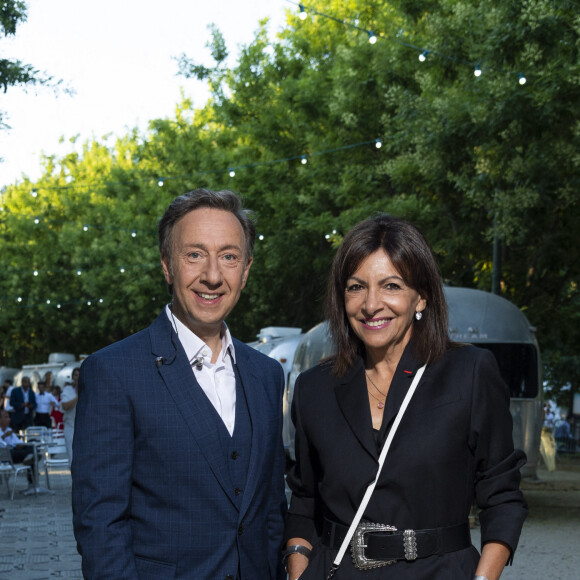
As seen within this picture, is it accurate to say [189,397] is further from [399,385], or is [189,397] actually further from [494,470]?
[494,470]

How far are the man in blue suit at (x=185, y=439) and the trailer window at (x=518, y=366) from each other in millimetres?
12250

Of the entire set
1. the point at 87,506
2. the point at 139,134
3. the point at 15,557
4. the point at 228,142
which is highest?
the point at 139,134

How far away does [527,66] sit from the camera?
52.7ft

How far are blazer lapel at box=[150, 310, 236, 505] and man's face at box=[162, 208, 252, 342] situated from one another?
0.39ft

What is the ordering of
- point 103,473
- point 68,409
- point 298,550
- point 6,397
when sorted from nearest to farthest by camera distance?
point 103,473 → point 298,550 → point 68,409 → point 6,397

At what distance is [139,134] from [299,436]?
49.3m

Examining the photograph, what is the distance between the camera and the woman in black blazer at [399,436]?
334 centimetres

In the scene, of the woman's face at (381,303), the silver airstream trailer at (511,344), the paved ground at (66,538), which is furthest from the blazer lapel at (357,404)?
the silver airstream trailer at (511,344)

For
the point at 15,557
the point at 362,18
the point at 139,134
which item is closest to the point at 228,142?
the point at 362,18

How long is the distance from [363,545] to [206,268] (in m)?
1.02

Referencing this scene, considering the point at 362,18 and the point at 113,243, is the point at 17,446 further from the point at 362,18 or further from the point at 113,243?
the point at 113,243

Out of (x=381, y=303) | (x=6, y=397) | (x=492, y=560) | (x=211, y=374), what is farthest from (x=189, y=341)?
(x=6, y=397)

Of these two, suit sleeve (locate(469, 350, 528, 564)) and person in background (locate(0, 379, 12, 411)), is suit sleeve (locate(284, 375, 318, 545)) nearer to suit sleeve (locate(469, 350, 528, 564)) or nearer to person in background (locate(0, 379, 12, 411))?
suit sleeve (locate(469, 350, 528, 564))

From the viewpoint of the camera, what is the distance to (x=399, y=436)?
11.3ft
